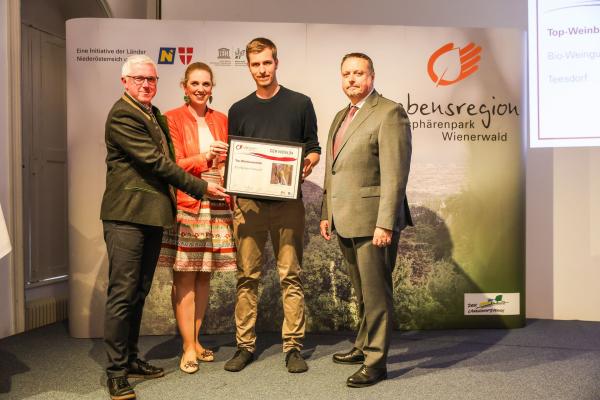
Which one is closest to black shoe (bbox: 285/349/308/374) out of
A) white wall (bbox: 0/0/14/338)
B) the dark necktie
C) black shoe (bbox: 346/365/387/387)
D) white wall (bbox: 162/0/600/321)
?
black shoe (bbox: 346/365/387/387)

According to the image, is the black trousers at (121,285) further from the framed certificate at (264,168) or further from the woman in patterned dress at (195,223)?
the framed certificate at (264,168)

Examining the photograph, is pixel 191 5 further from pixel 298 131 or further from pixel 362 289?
pixel 362 289

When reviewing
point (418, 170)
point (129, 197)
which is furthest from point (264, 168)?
point (418, 170)

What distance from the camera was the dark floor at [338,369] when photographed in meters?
2.80

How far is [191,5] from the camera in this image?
4852 millimetres

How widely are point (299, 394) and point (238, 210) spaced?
1.05 m

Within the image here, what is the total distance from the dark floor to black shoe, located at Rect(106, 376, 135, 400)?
0.08 meters

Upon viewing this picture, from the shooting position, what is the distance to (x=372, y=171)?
2865mm

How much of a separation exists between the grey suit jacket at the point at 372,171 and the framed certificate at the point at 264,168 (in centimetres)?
22

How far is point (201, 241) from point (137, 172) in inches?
22.5

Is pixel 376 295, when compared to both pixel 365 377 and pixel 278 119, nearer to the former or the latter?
pixel 365 377

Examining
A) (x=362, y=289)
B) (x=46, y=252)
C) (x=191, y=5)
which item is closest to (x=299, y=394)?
(x=362, y=289)

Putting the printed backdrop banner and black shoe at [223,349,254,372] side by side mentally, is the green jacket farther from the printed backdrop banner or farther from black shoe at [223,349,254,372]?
the printed backdrop banner

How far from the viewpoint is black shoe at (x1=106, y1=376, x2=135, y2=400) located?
2664 millimetres
